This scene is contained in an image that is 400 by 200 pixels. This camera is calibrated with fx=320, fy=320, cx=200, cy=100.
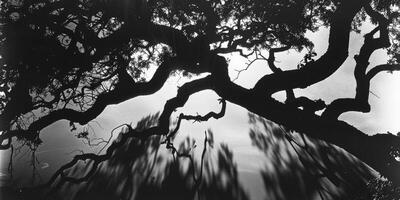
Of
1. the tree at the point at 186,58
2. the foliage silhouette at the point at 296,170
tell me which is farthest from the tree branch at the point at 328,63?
the foliage silhouette at the point at 296,170

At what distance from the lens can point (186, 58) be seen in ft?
28.9

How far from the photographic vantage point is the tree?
6871 millimetres

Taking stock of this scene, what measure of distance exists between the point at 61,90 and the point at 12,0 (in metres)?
2.72

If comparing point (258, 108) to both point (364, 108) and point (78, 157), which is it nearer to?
point (364, 108)

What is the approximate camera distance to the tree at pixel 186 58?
687cm

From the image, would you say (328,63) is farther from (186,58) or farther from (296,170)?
(296,170)

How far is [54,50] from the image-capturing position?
8.04 meters

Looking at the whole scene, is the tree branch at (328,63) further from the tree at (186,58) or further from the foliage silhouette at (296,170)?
the foliage silhouette at (296,170)

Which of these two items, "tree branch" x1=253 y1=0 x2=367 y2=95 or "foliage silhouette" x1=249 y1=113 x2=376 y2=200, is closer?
"tree branch" x1=253 y1=0 x2=367 y2=95

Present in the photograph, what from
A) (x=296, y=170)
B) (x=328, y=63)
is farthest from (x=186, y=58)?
(x=296, y=170)

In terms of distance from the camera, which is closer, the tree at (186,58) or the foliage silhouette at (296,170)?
the tree at (186,58)

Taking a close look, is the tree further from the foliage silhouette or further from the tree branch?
the foliage silhouette

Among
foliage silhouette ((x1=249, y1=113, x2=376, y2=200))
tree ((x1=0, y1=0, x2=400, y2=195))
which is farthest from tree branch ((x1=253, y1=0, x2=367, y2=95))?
foliage silhouette ((x1=249, y1=113, x2=376, y2=200))

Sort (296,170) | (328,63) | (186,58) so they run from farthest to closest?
(296,170) → (186,58) → (328,63)
